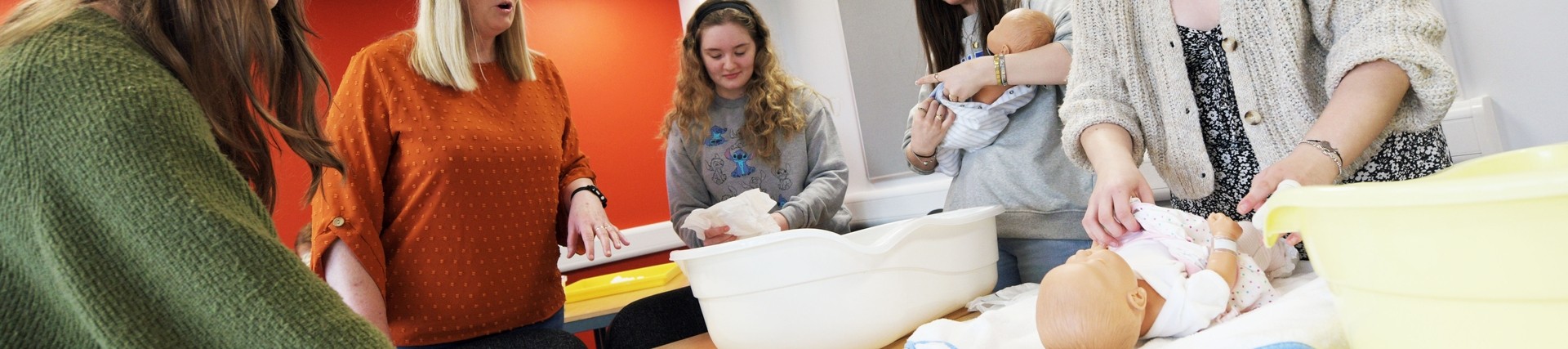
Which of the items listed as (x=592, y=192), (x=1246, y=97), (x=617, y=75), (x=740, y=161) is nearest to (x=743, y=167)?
(x=740, y=161)

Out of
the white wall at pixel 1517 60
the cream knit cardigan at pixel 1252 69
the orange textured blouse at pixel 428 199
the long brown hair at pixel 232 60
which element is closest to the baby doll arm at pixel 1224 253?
the cream knit cardigan at pixel 1252 69

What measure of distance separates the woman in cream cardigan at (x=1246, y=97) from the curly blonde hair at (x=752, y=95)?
3.64ft

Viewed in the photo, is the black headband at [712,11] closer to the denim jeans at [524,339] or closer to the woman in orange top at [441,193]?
the woman in orange top at [441,193]

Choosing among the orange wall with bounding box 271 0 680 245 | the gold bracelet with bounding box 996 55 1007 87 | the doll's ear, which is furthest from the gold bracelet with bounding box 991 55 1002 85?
the orange wall with bounding box 271 0 680 245

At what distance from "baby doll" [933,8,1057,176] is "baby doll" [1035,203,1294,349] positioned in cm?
46

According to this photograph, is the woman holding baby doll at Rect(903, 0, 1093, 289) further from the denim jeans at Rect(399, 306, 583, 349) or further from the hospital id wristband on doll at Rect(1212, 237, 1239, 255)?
the denim jeans at Rect(399, 306, 583, 349)

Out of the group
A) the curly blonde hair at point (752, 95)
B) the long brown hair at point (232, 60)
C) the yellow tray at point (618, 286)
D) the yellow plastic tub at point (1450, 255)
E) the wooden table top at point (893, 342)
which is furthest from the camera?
the yellow tray at point (618, 286)

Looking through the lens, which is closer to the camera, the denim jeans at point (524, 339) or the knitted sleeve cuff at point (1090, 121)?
the knitted sleeve cuff at point (1090, 121)

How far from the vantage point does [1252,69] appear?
1162 millimetres

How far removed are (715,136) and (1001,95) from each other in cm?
103

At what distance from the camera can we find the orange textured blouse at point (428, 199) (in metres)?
1.53

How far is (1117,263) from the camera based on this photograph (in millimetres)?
966

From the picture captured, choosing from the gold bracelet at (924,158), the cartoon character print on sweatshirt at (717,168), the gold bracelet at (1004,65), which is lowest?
the cartoon character print on sweatshirt at (717,168)

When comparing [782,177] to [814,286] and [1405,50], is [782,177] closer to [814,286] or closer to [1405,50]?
[814,286]
